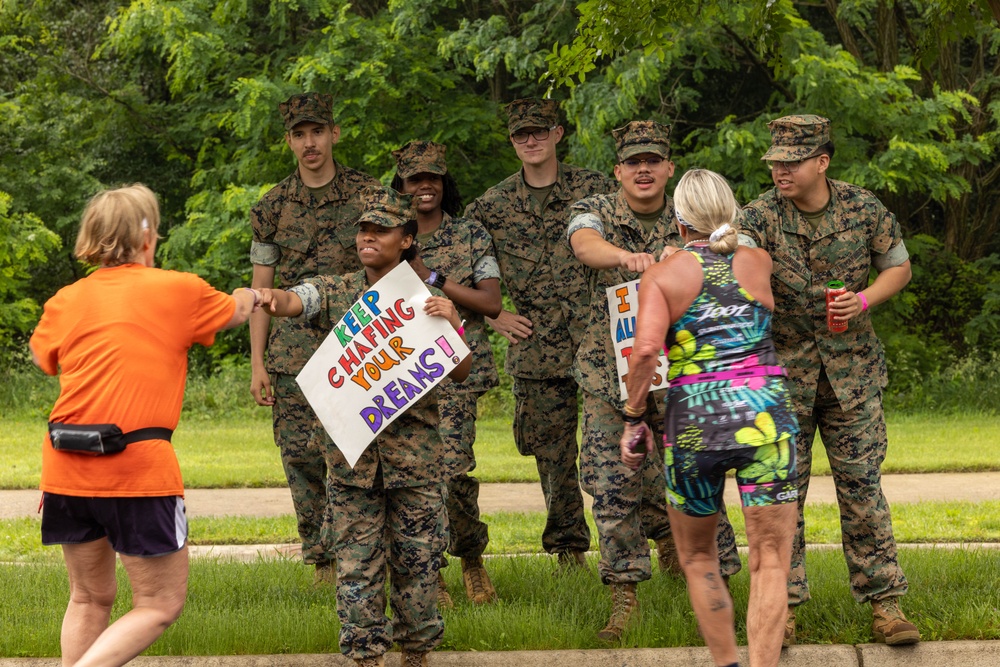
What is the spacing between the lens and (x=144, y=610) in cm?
450

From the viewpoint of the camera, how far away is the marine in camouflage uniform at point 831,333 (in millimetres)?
5887

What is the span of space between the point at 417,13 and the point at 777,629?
13.9 metres

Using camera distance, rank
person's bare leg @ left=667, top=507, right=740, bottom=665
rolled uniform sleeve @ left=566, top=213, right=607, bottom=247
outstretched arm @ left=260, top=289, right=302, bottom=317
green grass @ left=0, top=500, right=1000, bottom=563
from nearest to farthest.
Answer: person's bare leg @ left=667, top=507, right=740, bottom=665
outstretched arm @ left=260, top=289, right=302, bottom=317
rolled uniform sleeve @ left=566, top=213, right=607, bottom=247
green grass @ left=0, top=500, right=1000, bottom=563

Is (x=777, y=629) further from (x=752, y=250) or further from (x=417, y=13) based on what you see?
(x=417, y=13)

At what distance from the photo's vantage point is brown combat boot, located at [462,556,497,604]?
6754mm

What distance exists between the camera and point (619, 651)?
5.68m

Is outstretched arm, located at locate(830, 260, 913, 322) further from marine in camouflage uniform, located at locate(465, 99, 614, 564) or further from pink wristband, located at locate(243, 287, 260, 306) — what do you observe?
pink wristband, located at locate(243, 287, 260, 306)

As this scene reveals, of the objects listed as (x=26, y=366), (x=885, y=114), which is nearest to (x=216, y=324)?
(x=885, y=114)

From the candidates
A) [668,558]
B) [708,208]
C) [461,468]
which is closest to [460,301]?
[461,468]

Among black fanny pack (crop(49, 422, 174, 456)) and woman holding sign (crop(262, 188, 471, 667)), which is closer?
black fanny pack (crop(49, 422, 174, 456))

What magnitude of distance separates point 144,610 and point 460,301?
2.29 m

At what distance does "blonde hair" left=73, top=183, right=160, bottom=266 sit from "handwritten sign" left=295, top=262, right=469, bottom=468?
1089 millimetres

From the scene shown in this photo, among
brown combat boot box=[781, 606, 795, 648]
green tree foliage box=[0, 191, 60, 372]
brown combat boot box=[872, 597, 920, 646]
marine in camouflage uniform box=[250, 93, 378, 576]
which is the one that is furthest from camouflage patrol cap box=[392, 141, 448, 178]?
green tree foliage box=[0, 191, 60, 372]

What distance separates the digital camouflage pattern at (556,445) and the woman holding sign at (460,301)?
40cm
